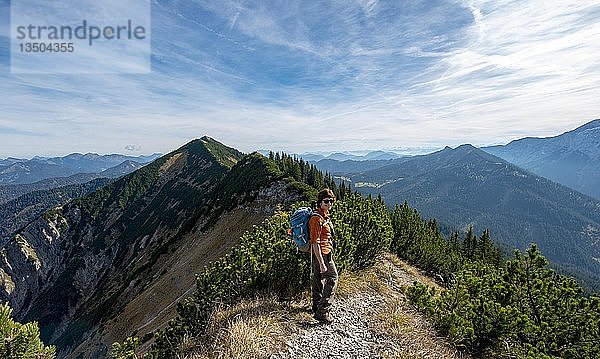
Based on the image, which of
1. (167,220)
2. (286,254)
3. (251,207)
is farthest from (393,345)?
(167,220)

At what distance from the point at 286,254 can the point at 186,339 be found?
3.19 m

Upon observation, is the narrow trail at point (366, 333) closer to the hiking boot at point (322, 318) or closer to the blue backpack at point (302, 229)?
the hiking boot at point (322, 318)

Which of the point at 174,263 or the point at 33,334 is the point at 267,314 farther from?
the point at 174,263

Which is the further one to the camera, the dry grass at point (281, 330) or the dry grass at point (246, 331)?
the dry grass at point (281, 330)

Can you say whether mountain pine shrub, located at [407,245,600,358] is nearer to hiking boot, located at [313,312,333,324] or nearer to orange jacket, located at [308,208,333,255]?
hiking boot, located at [313,312,333,324]

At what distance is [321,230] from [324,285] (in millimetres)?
1408

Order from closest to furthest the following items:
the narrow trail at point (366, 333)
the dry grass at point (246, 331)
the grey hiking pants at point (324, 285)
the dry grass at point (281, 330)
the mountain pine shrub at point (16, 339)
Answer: the mountain pine shrub at point (16, 339), the dry grass at point (246, 331), the dry grass at point (281, 330), the narrow trail at point (366, 333), the grey hiking pants at point (324, 285)

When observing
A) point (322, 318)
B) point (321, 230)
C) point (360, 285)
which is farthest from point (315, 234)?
point (360, 285)

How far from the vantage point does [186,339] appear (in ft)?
23.6

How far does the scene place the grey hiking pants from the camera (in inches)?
307

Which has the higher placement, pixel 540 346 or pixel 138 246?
pixel 540 346

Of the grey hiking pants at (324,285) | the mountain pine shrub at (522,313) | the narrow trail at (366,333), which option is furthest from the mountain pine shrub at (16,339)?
the mountain pine shrub at (522,313)

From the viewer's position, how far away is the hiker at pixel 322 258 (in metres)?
7.43

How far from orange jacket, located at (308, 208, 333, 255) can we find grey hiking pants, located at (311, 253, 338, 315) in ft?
0.95
